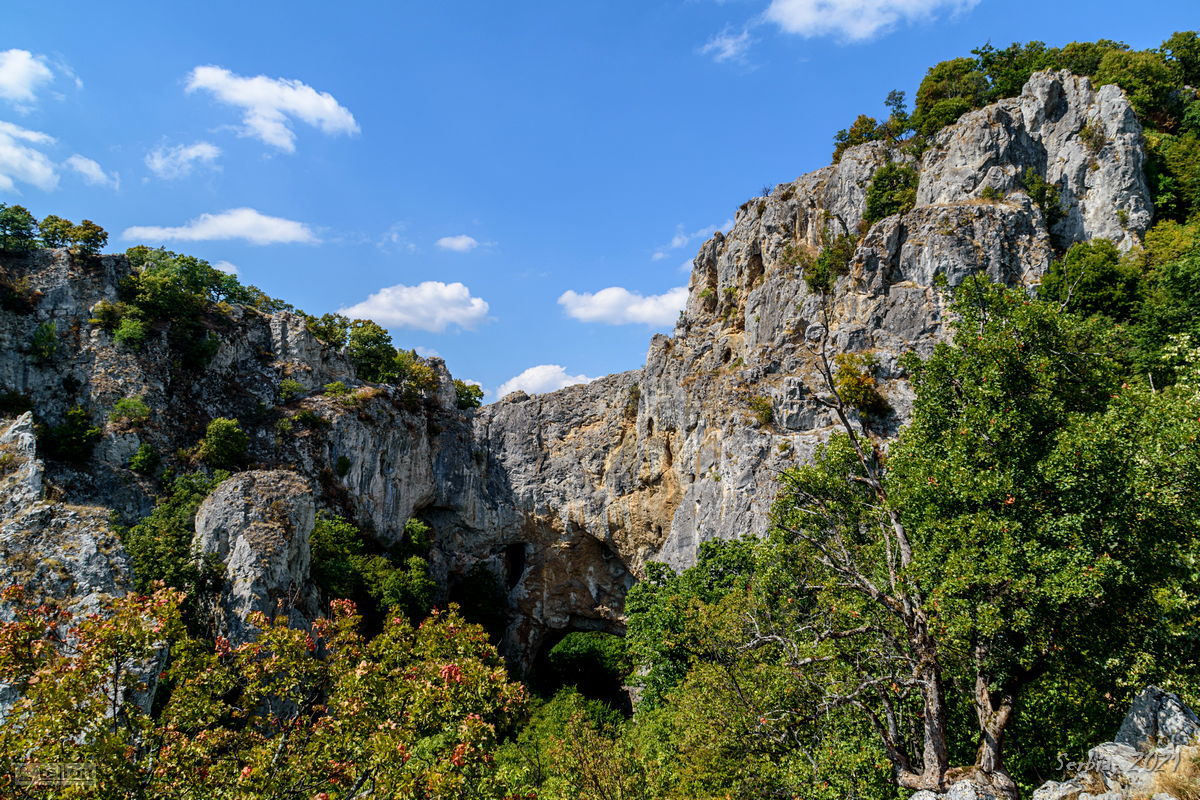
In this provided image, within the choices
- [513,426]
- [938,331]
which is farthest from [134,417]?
[938,331]

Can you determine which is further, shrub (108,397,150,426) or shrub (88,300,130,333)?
shrub (88,300,130,333)

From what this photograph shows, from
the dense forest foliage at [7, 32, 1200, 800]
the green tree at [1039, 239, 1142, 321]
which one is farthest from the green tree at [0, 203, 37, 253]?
the green tree at [1039, 239, 1142, 321]

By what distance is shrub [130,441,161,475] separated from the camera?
28473 mm

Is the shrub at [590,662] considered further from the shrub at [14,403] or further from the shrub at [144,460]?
the shrub at [14,403]

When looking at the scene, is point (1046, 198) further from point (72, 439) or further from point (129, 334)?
point (72, 439)

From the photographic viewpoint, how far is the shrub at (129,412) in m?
29.4

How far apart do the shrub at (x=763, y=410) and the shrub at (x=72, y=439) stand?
33.2 m

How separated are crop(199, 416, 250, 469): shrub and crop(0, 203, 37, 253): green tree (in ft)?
48.7

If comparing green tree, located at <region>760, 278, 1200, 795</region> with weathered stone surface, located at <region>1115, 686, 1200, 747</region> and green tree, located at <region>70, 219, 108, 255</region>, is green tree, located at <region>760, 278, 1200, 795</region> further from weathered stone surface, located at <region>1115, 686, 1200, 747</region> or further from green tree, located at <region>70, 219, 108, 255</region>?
green tree, located at <region>70, 219, 108, 255</region>

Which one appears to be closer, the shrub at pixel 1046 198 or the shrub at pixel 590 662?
the shrub at pixel 1046 198

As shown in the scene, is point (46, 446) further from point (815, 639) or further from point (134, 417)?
point (815, 639)

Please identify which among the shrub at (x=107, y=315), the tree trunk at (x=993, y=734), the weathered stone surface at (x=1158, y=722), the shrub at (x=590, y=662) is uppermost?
the shrub at (x=107, y=315)

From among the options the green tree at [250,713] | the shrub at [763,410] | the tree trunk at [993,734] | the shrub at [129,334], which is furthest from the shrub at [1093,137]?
the shrub at [129,334]

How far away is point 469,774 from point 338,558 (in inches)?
1084
